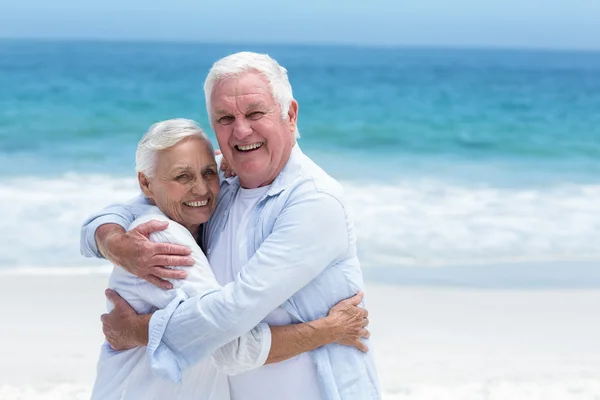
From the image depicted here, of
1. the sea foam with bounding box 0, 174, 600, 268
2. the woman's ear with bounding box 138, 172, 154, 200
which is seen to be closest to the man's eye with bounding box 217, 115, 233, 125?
the woman's ear with bounding box 138, 172, 154, 200

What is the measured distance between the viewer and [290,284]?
8.84 feet

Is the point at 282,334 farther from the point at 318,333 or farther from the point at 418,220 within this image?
the point at 418,220

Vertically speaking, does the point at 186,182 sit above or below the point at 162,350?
above

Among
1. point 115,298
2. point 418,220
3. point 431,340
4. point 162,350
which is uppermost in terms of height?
point 115,298

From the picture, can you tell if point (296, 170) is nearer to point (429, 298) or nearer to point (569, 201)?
point (429, 298)

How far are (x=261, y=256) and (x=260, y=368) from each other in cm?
43

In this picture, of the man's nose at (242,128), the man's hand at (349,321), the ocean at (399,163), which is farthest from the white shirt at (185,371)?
the ocean at (399,163)

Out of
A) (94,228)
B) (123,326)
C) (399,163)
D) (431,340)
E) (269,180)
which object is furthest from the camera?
(399,163)

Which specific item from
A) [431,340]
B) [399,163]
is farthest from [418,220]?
[399,163]

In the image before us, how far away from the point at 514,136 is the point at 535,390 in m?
13.2

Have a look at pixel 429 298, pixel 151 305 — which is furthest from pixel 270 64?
pixel 429 298

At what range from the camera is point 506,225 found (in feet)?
30.4

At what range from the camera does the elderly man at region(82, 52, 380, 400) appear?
2652 mm

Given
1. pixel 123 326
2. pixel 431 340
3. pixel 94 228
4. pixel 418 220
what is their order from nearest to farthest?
pixel 123 326 < pixel 94 228 < pixel 431 340 < pixel 418 220
